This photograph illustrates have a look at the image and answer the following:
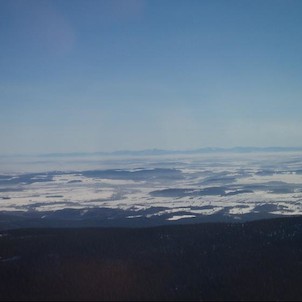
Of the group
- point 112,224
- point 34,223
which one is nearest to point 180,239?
point 112,224

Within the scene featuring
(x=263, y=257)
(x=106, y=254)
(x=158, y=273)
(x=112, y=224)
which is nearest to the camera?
(x=158, y=273)

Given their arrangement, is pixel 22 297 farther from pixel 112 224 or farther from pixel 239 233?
pixel 112 224

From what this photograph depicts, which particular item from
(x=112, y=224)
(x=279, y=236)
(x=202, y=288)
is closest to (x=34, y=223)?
(x=112, y=224)

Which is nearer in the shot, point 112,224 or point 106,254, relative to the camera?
point 106,254

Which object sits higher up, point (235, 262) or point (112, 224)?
point (235, 262)

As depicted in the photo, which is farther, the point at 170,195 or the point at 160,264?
the point at 170,195

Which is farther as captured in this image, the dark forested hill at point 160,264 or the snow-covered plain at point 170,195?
the snow-covered plain at point 170,195

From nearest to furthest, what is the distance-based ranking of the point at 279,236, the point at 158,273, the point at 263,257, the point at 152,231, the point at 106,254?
the point at 158,273, the point at 263,257, the point at 106,254, the point at 279,236, the point at 152,231

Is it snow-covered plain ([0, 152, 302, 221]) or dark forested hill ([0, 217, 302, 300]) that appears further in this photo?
snow-covered plain ([0, 152, 302, 221])
